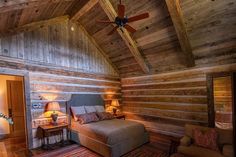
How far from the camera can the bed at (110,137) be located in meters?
3.69

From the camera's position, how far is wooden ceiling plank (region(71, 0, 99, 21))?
4.61m

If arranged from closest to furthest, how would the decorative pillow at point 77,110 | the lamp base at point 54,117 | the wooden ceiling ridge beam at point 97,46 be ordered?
1. the lamp base at point 54,117
2. the decorative pillow at point 77,110
3. the wooden ceiling ridge beam at point 97,46

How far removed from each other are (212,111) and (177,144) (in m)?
1.81

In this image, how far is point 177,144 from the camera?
3377mm

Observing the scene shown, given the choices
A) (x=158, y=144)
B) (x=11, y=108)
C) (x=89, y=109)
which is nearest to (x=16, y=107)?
(x=11, y=108)

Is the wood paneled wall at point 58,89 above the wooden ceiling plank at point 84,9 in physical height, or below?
below

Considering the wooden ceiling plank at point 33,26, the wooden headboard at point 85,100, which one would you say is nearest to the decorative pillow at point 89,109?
the wooden headboard at point 85,100

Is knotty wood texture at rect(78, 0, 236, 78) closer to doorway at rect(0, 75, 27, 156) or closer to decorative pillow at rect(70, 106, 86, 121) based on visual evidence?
decorative pillow at rect(70, 106, 86, 121)

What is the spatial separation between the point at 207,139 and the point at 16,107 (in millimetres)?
6304

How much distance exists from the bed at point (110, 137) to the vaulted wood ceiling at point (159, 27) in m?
2.59

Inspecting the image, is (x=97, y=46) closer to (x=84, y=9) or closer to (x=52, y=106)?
(x=84, y=9)

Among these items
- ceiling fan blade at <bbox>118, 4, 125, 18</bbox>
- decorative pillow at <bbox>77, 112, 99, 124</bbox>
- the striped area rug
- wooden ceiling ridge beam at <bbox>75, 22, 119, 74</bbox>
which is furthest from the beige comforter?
wooden ceiling ridge beam at <bbox>75, 22, 119, 74</bbox>

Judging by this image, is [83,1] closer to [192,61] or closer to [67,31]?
[67,31]

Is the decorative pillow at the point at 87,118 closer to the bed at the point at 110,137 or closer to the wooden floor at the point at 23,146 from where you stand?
the bed at the point at 110,137
